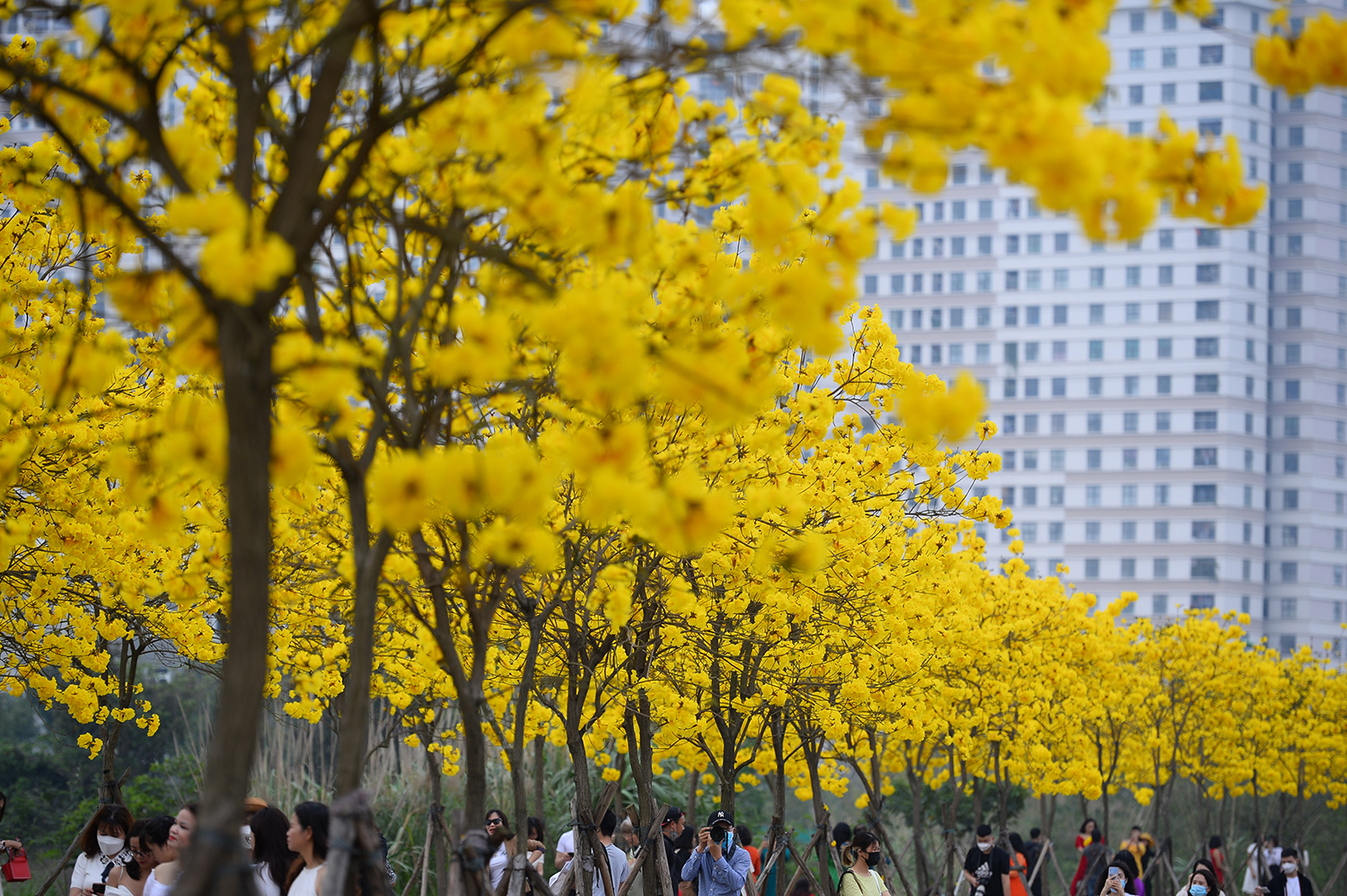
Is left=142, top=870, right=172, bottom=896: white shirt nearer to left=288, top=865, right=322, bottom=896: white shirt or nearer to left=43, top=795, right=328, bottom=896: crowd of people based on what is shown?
left=43, top=795, right=328, bottom=896: crowd of people

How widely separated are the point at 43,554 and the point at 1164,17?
263 feet

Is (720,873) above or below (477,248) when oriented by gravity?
below

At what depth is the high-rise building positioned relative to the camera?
73125 millimetres

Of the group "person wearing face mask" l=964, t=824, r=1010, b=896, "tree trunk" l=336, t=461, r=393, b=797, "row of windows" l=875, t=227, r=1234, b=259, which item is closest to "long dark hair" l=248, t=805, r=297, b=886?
"tree trunk" l=336, t=461, r=393, b=797

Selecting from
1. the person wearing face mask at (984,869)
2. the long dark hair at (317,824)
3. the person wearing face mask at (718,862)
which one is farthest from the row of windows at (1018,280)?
the long dark hair at (317,824)

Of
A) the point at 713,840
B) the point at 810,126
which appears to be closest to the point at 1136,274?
the point at 713,840

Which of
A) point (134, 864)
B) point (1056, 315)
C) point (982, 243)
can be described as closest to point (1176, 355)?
point (1056, 315)

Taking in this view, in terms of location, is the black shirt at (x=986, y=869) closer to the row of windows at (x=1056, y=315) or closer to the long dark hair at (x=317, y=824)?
the long dark hair at (x=317, y=824)

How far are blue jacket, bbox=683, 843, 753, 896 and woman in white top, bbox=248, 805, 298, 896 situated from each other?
190 inches

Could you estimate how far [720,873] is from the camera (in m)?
9.82

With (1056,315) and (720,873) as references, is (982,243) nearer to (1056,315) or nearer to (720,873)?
(1056,315)

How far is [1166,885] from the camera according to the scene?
21.4m

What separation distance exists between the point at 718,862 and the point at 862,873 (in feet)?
3.78

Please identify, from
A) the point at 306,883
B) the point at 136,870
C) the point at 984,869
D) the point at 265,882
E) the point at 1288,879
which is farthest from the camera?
the point at 1288,879
